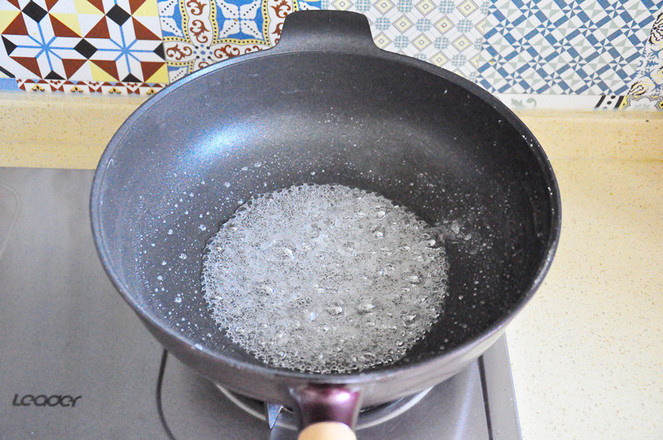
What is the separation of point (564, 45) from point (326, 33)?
1.03 feet

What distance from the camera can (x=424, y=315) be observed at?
0.68m

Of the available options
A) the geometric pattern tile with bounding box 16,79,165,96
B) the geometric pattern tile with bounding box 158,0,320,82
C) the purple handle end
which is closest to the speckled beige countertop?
the geometric pattern tile with bounding box 16,79,165,96

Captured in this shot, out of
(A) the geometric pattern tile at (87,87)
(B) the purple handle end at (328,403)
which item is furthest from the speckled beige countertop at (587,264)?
(B) the purple handle end at (328,403)

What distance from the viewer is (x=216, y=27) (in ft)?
2.65

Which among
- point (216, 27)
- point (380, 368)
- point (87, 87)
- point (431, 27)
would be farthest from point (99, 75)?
point (380, 368)

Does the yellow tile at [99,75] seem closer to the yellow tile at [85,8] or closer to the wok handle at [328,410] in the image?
the yellow tile at [85,8]

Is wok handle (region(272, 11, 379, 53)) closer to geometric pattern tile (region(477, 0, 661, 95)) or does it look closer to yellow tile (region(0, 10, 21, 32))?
geometric pattern tile (region(477, 0, 661, 95))

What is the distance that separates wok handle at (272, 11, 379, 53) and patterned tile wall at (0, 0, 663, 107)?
0.07 meters

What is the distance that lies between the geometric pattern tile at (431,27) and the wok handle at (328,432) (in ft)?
1.75

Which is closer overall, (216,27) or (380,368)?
(380,368)

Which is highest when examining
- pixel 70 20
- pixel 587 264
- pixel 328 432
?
pixel 70 20

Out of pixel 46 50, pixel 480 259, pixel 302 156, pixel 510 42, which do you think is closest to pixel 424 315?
pixel 480 259

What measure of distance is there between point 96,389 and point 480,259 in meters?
0.42

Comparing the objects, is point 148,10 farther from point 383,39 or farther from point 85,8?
point 383,39
